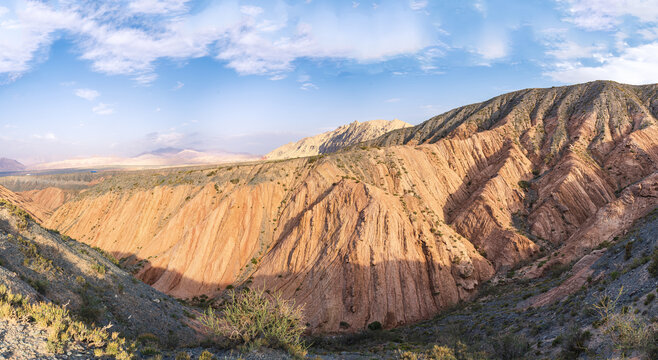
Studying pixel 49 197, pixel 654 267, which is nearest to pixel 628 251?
pixel 654 267

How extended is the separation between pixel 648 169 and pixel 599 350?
4606 centimetres

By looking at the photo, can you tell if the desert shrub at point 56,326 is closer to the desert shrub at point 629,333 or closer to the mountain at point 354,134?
the desert shrub at point 629,333

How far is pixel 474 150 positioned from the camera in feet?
178

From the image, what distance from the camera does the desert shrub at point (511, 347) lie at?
15430 millimetres

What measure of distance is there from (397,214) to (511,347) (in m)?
21.6

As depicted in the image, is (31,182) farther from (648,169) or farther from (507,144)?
(648,169)

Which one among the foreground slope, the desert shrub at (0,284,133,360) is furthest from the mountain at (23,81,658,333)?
the desert shrub at (0,284,133,360)

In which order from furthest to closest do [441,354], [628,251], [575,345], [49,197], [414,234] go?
[49,197] < [414,234] < [628,251] < [441,354] < [575,345]

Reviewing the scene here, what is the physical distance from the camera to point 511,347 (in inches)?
625

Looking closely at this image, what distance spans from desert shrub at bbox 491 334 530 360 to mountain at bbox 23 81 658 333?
22.1ft

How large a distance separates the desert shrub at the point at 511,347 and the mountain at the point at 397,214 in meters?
6.74

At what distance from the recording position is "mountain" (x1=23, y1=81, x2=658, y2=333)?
32.0 metres

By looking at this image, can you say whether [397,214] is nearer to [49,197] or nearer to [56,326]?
[56,326]

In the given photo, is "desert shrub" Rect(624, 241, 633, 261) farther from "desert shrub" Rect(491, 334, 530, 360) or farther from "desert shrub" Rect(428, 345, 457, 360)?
"desert shrub" Rect(428, 345, 457, 360)
